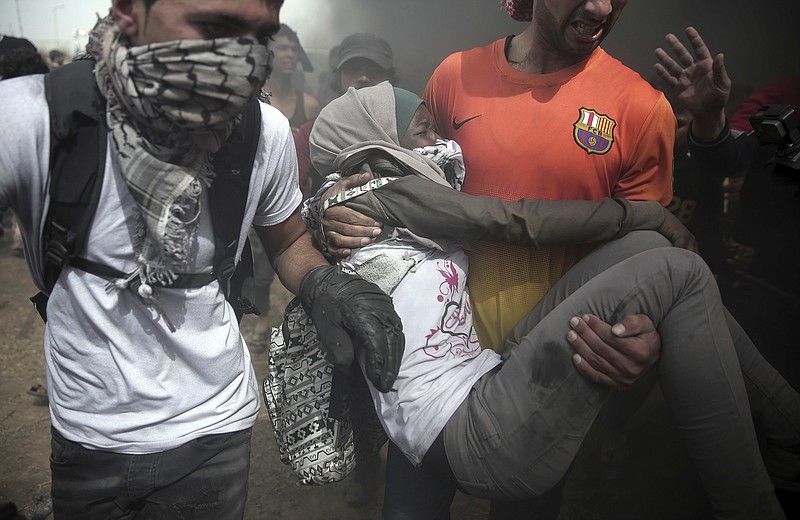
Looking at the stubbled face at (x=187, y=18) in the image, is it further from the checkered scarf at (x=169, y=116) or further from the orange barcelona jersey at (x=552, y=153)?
the orange barcelona jersey at (x=552, y=153)

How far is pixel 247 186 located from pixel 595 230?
1.00 m

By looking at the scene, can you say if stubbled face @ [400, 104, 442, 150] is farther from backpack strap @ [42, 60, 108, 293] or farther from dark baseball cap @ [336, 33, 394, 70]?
dark baseball cap @ [336, 33, 394, 70]

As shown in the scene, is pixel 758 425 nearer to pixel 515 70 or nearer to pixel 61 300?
pixel 515 70

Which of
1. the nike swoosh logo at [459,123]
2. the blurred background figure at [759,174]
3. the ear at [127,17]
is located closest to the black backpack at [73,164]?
the ear at [127,17]

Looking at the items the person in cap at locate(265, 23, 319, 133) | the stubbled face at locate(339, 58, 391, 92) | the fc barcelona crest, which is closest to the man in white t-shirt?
the fc barcelona crest

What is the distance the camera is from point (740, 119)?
3203 mm

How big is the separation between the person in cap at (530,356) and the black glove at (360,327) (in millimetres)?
141

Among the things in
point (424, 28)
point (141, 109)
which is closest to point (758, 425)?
point (141, 109)

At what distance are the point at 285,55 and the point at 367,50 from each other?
1.39m

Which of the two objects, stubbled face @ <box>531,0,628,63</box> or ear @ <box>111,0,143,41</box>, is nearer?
ear @ <box>111,0,143,41</box>

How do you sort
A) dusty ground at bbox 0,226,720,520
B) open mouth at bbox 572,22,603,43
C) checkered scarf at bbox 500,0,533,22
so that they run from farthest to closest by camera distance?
dusty ground at bbox 0,226,720,520, checkered scarf at bbox 500,0,533,22, open mouth at bbox 572,22,603,43

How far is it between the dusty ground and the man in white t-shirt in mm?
1574

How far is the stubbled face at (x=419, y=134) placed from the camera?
2.05 m

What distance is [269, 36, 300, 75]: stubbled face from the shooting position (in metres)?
5.68
